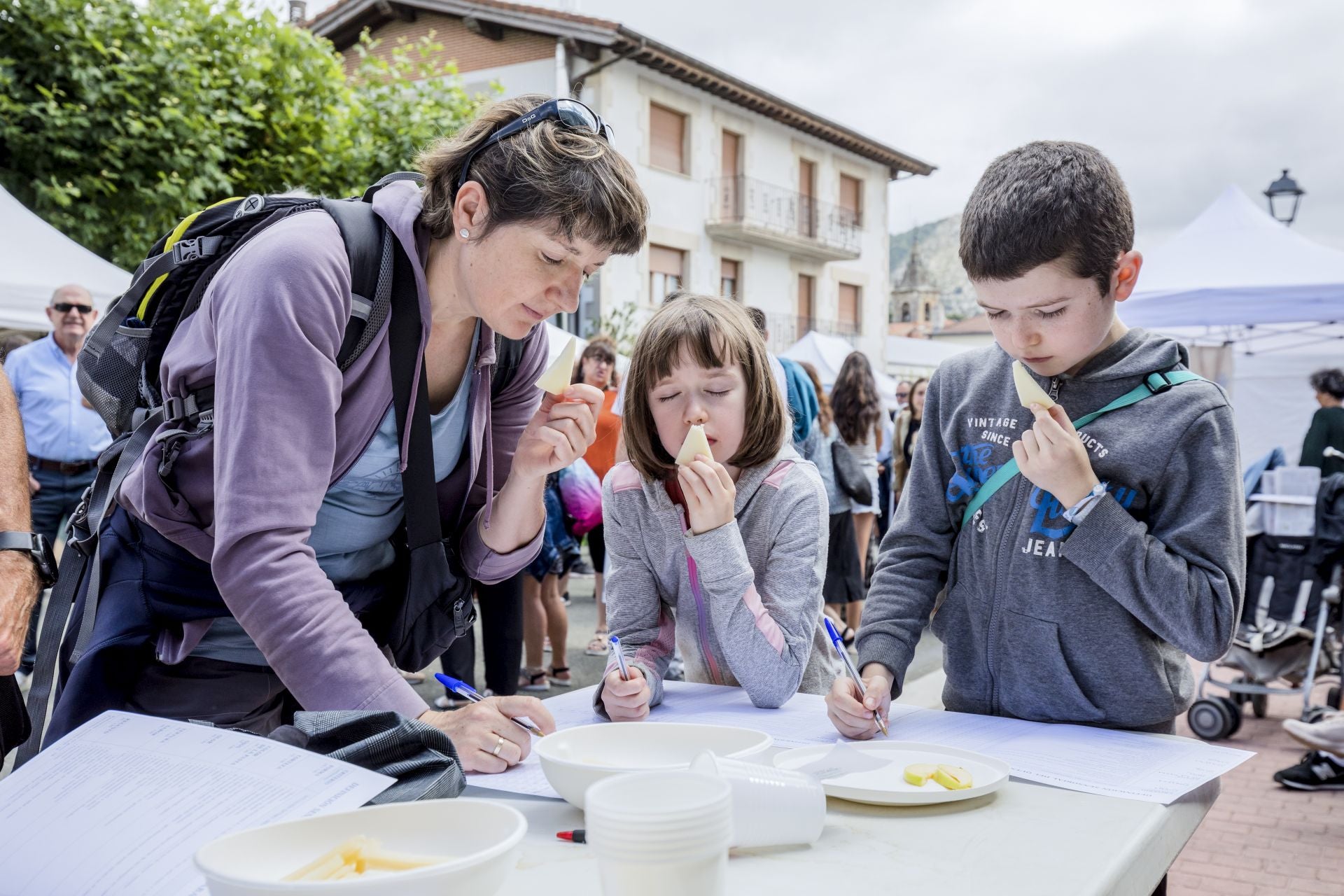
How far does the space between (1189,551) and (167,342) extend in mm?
1580

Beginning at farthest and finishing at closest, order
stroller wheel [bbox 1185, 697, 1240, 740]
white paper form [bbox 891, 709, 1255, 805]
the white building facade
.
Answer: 1. the white building facade
2. stroller wheel [bbox 1185, 697, 1240, 740]
3. white paper form [bbox 891, 709, 1255, 805]

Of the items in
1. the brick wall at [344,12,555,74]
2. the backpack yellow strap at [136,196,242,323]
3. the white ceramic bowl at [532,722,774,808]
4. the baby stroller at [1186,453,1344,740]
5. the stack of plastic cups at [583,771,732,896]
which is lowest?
the baby stroller at [1186,453,1344,740]

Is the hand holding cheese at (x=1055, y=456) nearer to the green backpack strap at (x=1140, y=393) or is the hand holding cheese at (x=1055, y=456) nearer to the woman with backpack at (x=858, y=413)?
the green backpack strap at (x=1140, y=393)

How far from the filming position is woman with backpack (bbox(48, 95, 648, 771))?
1.29 meters

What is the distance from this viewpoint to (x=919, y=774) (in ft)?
4.11

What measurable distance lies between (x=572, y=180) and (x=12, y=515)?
1.09 m

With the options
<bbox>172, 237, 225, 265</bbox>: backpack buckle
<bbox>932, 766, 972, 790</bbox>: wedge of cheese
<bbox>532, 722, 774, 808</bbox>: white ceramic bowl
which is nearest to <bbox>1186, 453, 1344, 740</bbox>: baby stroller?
<bbox>932, 766, 972, 790</bbox>: wedge of cheese

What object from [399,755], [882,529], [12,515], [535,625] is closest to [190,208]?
[535,625]

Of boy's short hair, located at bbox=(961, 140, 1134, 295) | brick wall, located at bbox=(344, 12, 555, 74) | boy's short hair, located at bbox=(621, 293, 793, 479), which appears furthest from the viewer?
brick wall, located at bbox=(344, 12, 555, 74)

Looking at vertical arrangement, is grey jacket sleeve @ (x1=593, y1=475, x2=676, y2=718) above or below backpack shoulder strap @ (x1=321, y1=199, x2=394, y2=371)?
below

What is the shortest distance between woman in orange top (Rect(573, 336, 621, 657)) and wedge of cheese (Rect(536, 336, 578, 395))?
416 cm

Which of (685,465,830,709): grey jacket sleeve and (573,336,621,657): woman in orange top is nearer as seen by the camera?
(685,465,830,709): grey jacket sleeve

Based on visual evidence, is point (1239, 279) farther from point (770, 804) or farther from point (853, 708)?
point (770, 804)

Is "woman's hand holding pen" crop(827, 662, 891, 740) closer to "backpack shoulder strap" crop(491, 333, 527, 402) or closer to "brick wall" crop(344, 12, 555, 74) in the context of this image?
"backpack shoulder strap" crop(491, 333, 527, 402)
